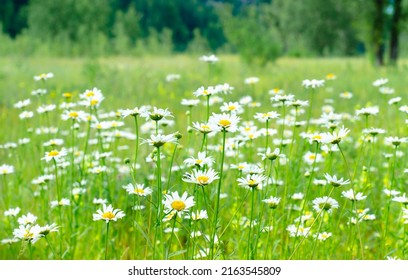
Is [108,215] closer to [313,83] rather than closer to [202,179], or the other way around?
[202,179]

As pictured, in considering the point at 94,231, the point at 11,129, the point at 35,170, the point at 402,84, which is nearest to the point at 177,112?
the point at 11,129

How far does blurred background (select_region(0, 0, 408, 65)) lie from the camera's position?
11.0 meters

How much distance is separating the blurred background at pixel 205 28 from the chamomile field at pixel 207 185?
6.42 metres

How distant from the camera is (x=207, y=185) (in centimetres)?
180

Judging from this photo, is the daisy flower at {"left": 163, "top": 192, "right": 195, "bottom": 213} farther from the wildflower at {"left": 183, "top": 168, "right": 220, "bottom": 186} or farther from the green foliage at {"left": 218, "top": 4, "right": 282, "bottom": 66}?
the green foliage at {"left": 218, "top": 4, "right": 282, "bottom": 66}

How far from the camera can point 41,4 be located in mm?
24797

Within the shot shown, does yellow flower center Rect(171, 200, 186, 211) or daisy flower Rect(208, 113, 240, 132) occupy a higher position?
daisy flower Rect(208, 113, 240, 132)

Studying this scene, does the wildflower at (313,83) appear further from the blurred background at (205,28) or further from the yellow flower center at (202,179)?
the blurred background at (205,28)

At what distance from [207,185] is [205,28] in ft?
110

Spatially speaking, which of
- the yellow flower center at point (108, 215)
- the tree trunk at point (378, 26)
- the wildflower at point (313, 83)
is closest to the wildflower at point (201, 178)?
the yellow flower center at point (108, 215)

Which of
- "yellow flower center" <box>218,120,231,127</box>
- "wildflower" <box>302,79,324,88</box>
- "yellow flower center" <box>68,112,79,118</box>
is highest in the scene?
"wildflower" <box>302,79,324,88</box>

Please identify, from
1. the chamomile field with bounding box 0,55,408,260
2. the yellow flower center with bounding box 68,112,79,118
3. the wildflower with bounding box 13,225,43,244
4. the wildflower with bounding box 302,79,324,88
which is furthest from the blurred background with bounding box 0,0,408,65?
the wildflower with bounding box 13,225,43,244

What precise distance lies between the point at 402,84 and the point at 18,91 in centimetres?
479

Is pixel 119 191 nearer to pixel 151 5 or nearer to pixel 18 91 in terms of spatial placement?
pixel 18 91
